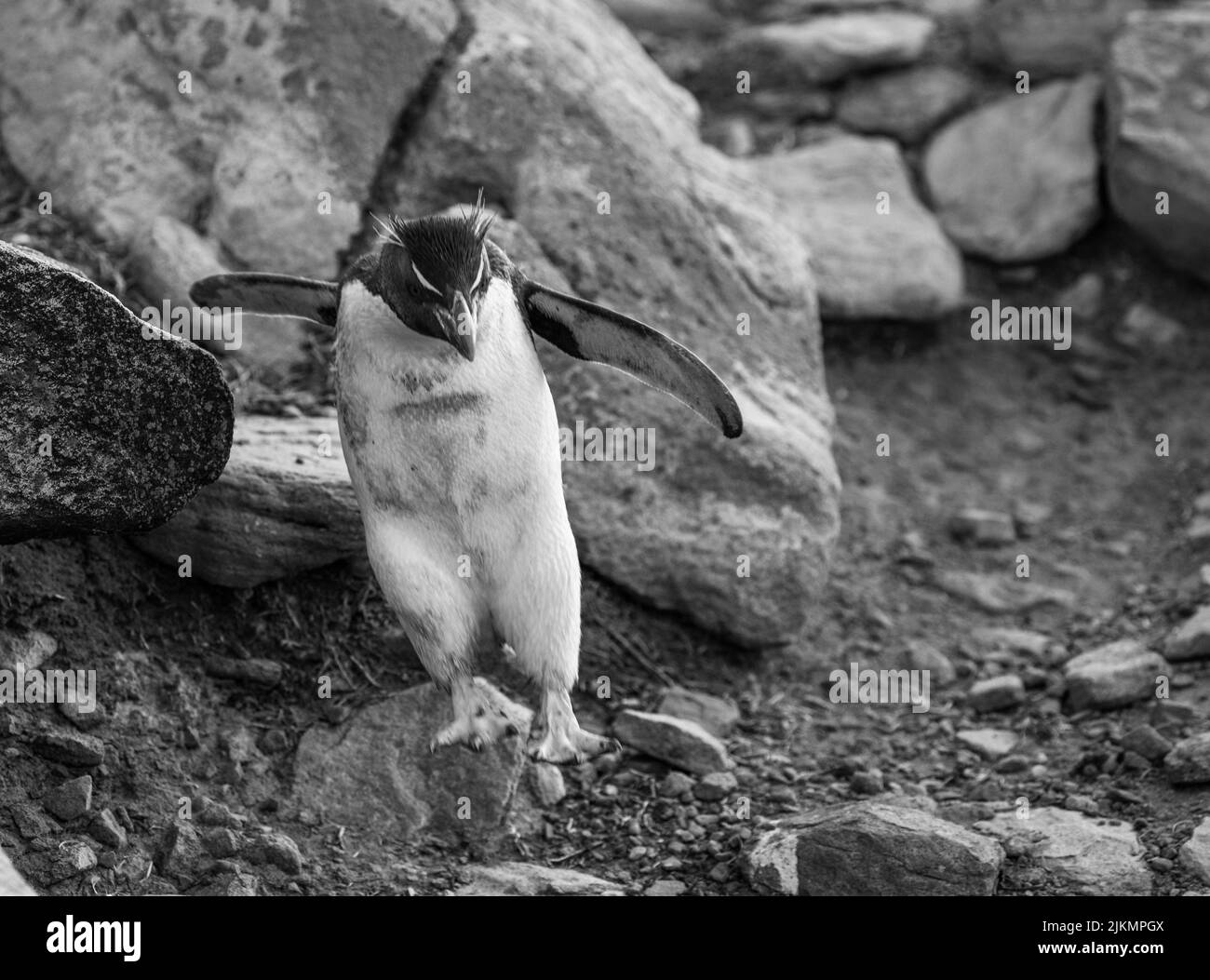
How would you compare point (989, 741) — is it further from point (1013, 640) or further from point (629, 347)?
point (629, 347)

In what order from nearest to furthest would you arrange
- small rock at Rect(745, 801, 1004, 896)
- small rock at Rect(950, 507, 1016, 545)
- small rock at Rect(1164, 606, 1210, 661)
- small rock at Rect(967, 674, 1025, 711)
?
small rock at Rect(745, 801, 1004, 896)
small rock at Rect(1164, 606, 1210, 661)
small rock at Rect(967, 674, 1025, 711)
small rock at Rect(950, 507, 1016, 545)

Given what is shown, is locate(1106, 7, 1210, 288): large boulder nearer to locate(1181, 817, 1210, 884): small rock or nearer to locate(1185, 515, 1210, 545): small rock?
locate(1185, 515, 1210, 545): small rock

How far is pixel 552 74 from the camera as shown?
5.37 meters

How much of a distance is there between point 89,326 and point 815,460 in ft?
7.68

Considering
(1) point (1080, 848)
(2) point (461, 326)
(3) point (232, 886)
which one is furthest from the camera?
(1) point (1080, 848)

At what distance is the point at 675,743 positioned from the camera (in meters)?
4.45

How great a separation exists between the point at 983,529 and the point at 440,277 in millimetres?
3138

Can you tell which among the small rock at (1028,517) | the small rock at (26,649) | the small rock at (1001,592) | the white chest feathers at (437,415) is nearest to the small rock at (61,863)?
the small rock at (26,649)

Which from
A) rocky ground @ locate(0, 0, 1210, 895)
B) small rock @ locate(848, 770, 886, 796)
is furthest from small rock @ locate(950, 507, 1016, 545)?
small rock @ locate(848, 770, 886, 796)

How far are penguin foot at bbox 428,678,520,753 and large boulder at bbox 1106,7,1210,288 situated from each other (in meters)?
4.30

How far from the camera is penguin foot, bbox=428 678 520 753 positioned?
12.4 feet

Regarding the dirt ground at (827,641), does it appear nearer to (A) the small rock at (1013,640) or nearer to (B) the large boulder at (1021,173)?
(A) the small rock at (1013,640)

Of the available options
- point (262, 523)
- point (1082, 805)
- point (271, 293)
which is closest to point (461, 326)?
point (271, 293)

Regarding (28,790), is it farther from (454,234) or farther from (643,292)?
(643,292)
